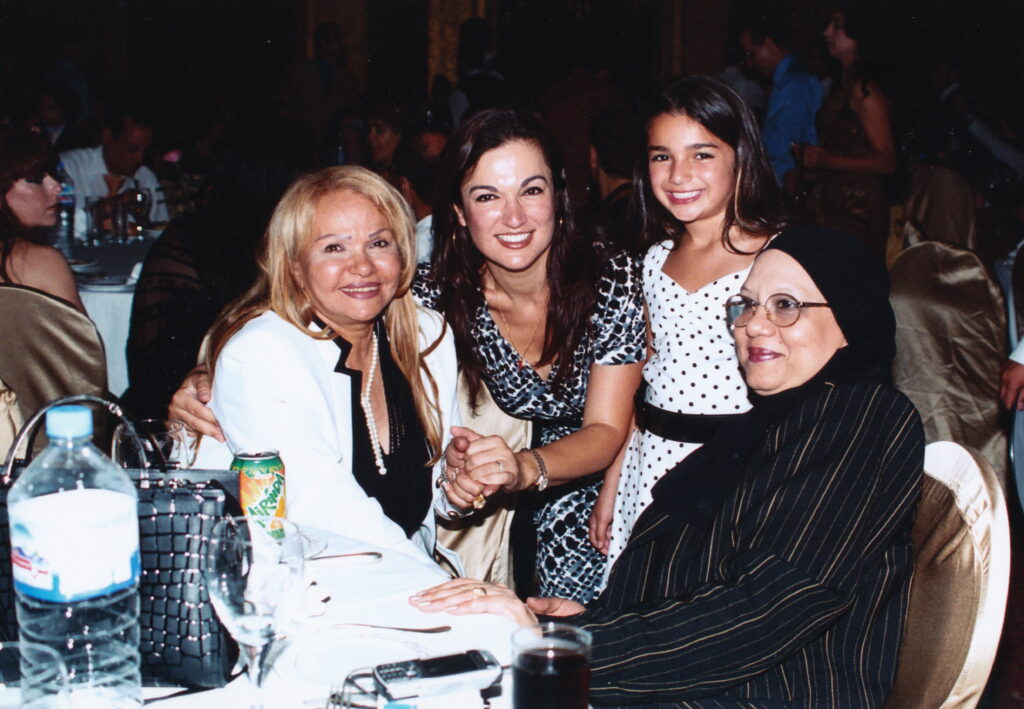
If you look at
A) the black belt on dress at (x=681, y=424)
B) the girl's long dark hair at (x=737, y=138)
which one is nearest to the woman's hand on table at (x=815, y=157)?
the girl's long dark hair at (x=737, y=138)

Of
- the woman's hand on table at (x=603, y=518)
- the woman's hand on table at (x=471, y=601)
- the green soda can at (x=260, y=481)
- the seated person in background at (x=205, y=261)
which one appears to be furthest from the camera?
the seated person in background at (x=205, y=261)

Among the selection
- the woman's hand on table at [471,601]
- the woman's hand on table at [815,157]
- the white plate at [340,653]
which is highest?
the woman's hand on table at [815,157]

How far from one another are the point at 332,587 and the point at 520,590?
5.33ft

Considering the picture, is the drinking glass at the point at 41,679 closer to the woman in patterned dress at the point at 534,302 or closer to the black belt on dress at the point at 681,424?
the woman in patterned dress at the point at 534,302

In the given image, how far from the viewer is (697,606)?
1.43 m

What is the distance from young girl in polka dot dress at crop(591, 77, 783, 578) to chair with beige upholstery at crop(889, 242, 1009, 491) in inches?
39.6

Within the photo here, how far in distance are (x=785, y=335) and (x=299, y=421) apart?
0.95 m

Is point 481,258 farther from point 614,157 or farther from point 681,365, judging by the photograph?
point 614,157

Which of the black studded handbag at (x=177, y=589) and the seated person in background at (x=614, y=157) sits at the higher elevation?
the seated person in background at (x=614, y=157)

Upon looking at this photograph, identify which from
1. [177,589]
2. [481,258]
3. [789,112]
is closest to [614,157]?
[481,258]

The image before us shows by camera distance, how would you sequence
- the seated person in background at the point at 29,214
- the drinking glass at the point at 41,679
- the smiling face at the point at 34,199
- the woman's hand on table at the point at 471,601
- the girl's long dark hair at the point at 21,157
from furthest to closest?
the smiling face at the point at 34,199 → the girl's long dark hair at the point at 21,157 → the seated person in background at the point at 29,214 → the woman's hand on table at the point at 471,601 → the drinking glass at the point at 41,679

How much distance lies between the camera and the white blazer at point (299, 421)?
1856 millimetres

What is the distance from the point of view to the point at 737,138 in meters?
2.40

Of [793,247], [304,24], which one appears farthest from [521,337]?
[304,24]
